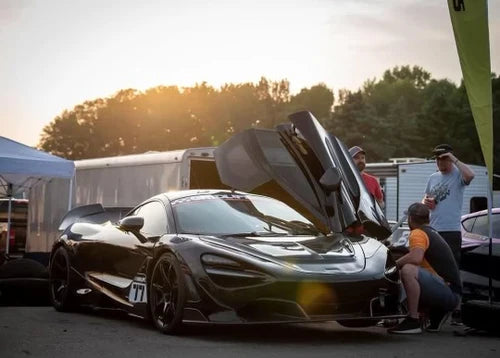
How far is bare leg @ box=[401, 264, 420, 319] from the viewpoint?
822 cm

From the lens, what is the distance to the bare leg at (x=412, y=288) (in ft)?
27.0

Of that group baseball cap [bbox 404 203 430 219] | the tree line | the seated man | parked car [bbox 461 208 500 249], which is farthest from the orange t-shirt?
the tree line

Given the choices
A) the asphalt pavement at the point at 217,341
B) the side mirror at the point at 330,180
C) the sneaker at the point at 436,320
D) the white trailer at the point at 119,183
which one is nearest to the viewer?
the asphalt pavement at the point at 217,341

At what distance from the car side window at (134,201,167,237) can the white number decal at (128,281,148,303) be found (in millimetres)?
498

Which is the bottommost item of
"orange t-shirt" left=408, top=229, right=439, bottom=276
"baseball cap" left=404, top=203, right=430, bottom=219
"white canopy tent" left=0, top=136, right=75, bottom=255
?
"orange t-shirt" left=408, top=229, right=439, bottom=276

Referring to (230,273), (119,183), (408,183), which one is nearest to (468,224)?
(230,273)

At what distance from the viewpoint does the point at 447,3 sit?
957cm

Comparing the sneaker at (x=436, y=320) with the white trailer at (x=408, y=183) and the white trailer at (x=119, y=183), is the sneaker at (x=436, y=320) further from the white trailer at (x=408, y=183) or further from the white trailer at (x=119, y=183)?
the white trailer at (x=408, y=183)

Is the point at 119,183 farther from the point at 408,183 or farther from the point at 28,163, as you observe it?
the point at 408,183

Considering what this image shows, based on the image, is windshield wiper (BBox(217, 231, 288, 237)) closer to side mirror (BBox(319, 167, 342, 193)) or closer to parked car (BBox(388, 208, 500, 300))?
side mirror (BBox(319, 167, 342, 193))

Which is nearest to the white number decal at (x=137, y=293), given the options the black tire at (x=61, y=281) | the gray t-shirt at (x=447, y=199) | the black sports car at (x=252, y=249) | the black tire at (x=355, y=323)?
the black sports car at (x=252, y=249)

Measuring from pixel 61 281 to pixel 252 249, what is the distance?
3.43m

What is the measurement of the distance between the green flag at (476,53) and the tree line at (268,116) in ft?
174

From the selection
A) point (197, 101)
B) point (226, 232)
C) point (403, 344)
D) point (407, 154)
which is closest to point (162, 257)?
point (226, 232)
